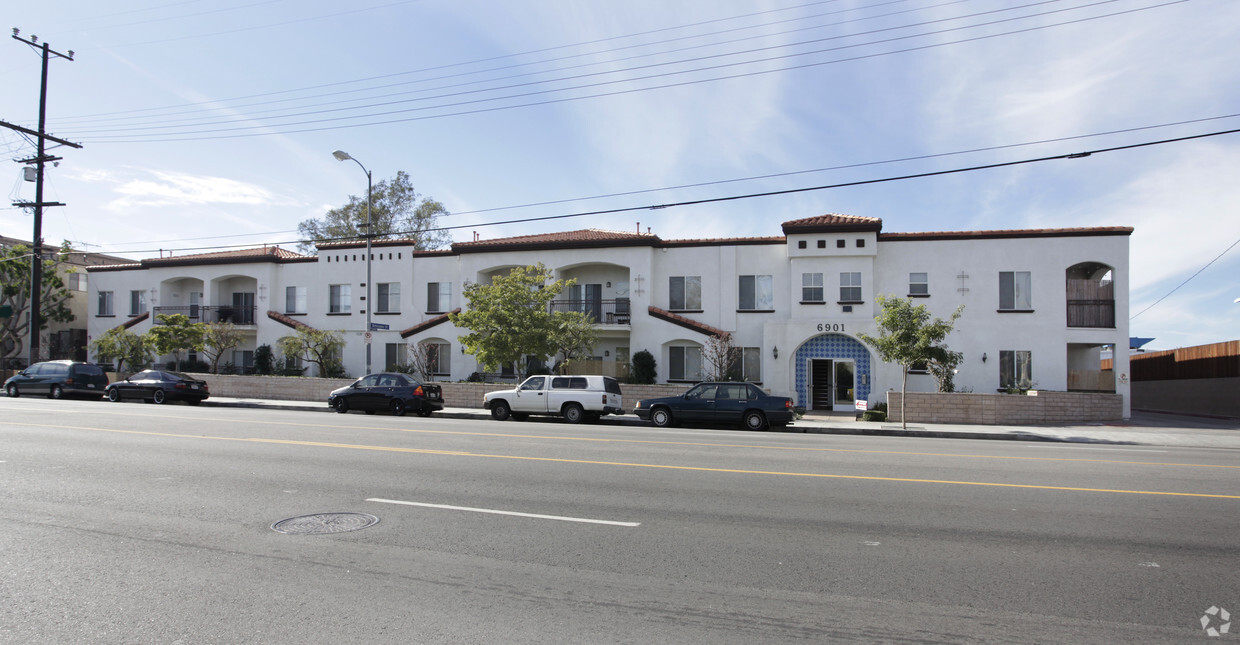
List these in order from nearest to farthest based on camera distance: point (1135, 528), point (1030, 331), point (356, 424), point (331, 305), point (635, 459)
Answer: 1. point (1135, 528)
2. point (635, 459)
3. point (356, 424)
4. point (1030, 331)
5. point (331, 305)

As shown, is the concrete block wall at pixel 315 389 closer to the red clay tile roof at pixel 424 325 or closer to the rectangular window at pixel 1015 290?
the red clay tile roof at pixel 424 325

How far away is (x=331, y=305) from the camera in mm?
34844

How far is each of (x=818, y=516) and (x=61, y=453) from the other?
464 inches

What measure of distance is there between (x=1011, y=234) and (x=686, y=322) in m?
12.0

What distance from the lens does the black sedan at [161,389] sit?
88.9 ft

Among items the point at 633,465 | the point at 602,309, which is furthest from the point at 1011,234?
the point at 633,465

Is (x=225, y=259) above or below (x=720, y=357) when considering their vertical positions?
above

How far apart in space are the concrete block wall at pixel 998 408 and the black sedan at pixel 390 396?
1470 cm

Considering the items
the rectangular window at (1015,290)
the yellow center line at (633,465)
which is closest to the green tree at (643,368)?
the rectangular window at (1015,290)

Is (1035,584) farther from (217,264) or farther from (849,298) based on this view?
(217,264)

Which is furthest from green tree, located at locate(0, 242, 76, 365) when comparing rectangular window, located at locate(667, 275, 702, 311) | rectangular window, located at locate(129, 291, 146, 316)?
rectangular window, located at locate(667, 275, 702, 311)

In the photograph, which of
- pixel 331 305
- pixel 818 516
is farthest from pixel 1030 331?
pixel 331 305

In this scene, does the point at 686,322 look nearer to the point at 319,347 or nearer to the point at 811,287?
the point at 811,287

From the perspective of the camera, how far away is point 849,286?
27.1 metres
